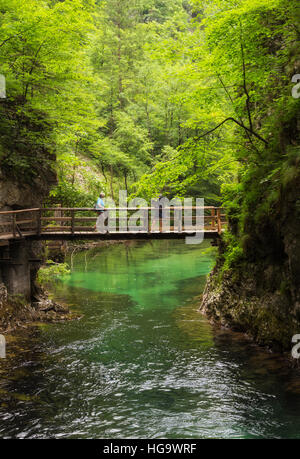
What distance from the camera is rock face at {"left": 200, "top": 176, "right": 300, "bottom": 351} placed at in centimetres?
1184

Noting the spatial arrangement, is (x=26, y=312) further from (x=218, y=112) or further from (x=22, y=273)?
(x=218, y=112)

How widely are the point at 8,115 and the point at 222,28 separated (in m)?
10.6

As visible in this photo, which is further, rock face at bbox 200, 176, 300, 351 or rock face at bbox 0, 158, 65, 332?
rock face at bbox 0, 158, 65, 332

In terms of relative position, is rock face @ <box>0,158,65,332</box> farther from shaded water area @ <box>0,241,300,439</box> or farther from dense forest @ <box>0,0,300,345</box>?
shaded water area @ <box>0,241,300,439</box>

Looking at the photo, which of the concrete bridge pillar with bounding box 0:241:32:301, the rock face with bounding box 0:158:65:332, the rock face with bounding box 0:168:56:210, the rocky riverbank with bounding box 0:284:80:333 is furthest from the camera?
the rock face with bounding box 0:168:56:210

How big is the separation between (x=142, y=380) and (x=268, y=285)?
18.2ft

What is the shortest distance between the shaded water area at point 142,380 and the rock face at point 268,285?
68 centimetres

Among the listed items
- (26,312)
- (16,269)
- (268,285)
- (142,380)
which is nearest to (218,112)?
(268,285)

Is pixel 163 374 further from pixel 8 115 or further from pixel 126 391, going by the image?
pixel 8 115

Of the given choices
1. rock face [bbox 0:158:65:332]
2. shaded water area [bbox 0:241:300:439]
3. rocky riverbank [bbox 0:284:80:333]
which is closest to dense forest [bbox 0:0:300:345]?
rock face [bbox 0:158:65:332]

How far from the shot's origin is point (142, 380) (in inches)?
464

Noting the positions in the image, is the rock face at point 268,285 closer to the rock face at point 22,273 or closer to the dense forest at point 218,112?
the dense forest at point 218,112

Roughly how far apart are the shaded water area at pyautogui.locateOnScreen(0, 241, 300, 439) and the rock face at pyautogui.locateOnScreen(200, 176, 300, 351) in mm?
678

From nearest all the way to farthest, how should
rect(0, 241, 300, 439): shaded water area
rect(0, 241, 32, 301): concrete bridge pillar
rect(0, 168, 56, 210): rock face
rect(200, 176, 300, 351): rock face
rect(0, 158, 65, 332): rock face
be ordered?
rect(0, 241, 300, 439): shaded water area → rect(200, 176, 300, 351): rock face → rect(0, 158, 65, 332): rock face → rect(0, 241, 32, 301): concrete bridge pillar → rect(0, 168, 56, 210): rock face
